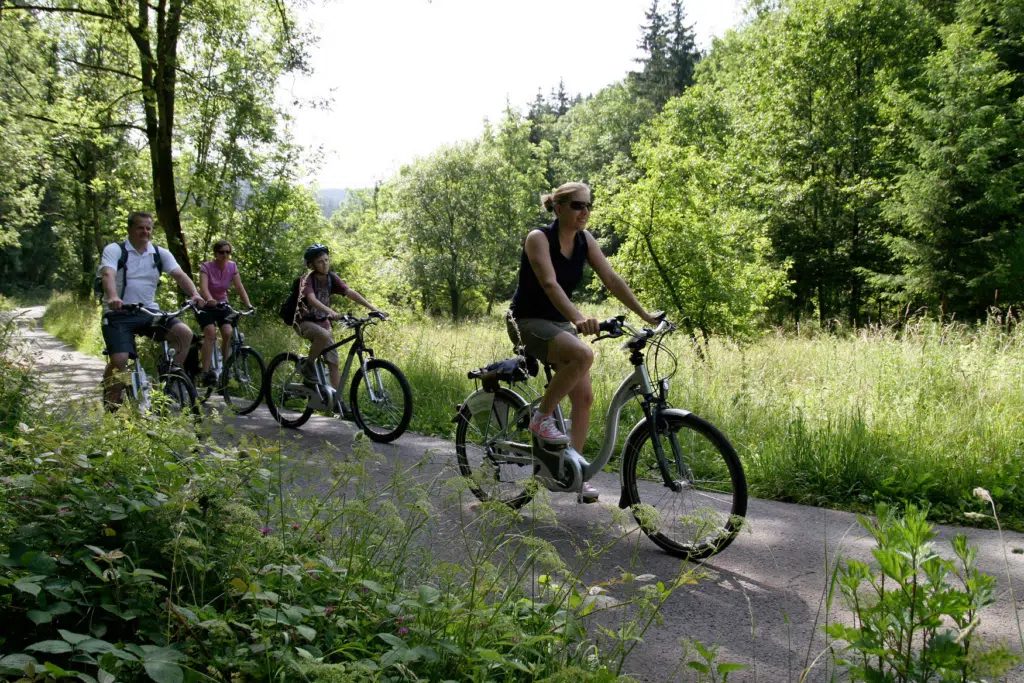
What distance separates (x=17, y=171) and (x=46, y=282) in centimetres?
5203

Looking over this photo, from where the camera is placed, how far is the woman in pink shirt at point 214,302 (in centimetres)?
944

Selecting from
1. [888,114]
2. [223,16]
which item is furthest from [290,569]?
[888,114]

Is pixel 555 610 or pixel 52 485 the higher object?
pixel 52 485

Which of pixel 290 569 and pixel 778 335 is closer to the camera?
pixel 290 569

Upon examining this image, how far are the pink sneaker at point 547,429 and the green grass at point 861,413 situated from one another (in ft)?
6.25

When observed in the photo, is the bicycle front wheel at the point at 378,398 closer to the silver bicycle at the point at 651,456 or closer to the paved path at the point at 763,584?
the paved path at the point at 763,584

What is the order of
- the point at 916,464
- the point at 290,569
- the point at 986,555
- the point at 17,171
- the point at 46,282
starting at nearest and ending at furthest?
the point at 290,569, the point at 986,555, the point at 916,464, the point at 17,171, the point at 46,282

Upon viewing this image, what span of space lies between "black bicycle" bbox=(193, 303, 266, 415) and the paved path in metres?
4.93

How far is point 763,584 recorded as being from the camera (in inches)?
156

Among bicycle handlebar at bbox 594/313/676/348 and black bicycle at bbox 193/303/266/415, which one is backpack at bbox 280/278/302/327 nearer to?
black bicycle at bbox 193/303/266/415

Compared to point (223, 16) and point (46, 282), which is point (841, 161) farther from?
point (46, 282)

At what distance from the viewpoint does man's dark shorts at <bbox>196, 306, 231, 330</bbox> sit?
31.2 feet

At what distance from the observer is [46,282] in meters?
67.0

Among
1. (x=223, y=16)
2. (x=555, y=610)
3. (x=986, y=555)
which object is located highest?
(x=223, y=16)
